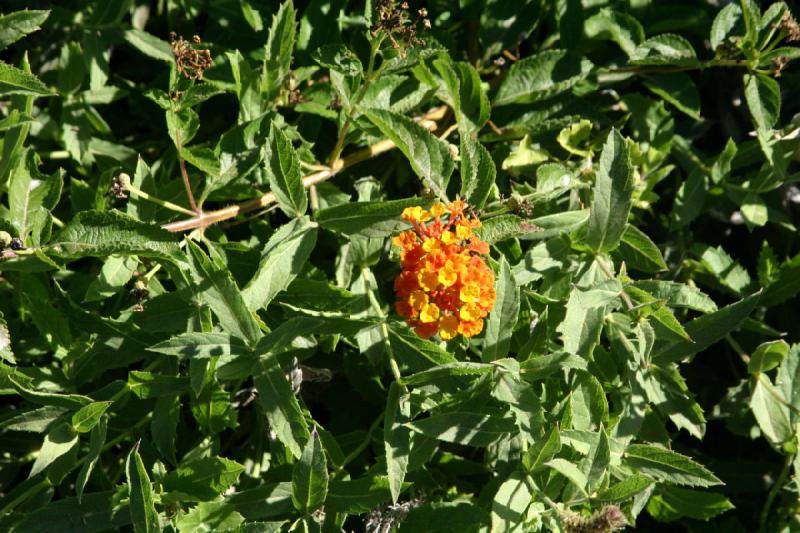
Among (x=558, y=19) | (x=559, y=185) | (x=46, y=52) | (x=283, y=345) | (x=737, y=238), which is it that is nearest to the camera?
(x=283, y=345)

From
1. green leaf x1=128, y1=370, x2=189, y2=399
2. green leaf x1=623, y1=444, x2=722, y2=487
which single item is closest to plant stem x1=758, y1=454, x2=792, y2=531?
green leaf x1=623, y1=444, x2=722, y2=487

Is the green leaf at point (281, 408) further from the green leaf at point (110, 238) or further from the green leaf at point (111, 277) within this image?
the green leaf at point (111, 277)

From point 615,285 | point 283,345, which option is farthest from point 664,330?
point 283,345

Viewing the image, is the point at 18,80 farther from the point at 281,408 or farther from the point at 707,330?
the point at 707,330

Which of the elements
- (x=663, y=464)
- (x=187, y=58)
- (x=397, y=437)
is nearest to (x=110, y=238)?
(x=187, y=58)

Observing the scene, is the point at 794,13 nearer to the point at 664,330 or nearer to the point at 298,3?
the point at 664,330
